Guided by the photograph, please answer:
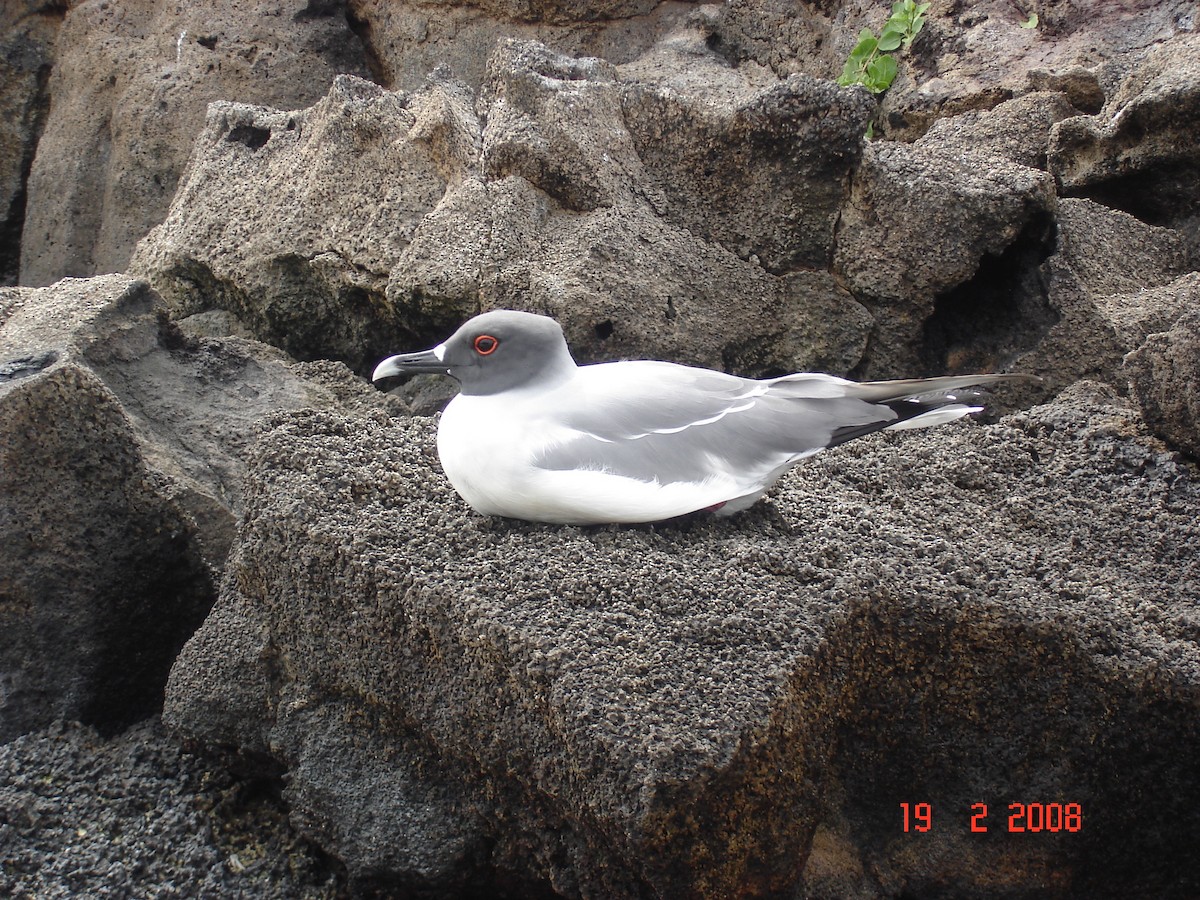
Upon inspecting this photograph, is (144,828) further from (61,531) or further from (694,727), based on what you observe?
(694,727)

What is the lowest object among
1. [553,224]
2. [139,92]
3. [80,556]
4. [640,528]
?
[80,556]

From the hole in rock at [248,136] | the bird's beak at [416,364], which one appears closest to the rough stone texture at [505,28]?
the hole in rock at [248,136]

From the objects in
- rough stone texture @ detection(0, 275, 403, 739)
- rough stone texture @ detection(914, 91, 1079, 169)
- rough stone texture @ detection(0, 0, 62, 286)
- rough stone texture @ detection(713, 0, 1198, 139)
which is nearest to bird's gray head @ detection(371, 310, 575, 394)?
rough stone texture @ detection(0, 275, 403, 739)

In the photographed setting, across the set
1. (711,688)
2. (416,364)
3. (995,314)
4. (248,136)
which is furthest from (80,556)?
(995,314)

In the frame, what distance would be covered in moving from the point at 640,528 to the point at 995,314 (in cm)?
183

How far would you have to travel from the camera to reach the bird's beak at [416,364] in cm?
231

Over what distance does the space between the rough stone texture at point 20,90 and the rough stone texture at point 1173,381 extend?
6025mm

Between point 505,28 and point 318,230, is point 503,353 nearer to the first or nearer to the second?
point 318,230

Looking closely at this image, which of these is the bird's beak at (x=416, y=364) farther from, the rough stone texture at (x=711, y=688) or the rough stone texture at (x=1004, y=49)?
the rough stone texture at (x=1004, y=49)

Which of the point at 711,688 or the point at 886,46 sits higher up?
the point at 886,46

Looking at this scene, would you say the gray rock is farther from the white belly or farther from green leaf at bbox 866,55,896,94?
green leaf at bbox 866,55,896,94

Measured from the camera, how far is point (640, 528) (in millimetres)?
2160

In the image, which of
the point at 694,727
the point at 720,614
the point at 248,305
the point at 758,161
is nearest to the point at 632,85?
the point at 758,161
